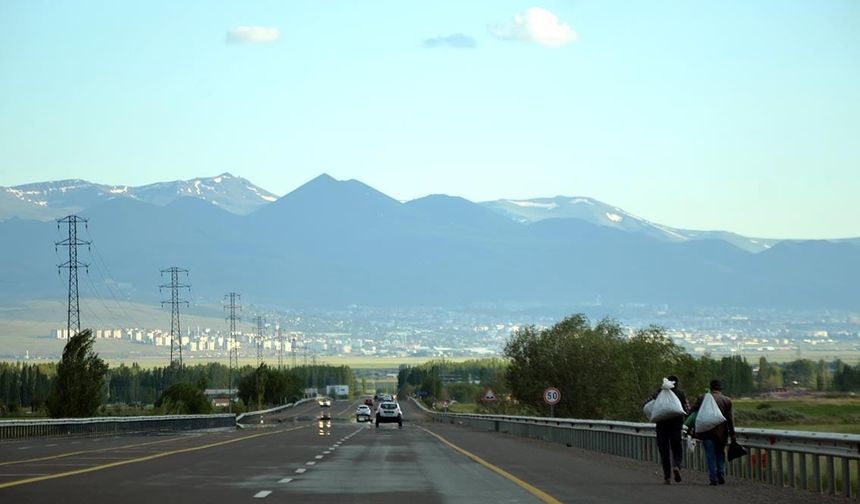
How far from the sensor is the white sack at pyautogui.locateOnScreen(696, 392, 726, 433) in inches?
1181

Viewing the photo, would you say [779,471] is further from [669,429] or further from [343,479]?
[343,479]

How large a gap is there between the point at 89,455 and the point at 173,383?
11662 centimetres

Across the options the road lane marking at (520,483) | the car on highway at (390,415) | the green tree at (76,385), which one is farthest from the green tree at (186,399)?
the road lane marking at (520,483)

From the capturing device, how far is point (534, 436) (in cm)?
6812

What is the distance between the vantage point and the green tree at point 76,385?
97625mm

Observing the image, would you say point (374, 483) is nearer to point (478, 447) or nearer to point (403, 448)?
point (403, 448)

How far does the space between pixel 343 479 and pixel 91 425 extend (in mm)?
50712

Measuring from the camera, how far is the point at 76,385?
98062 millimetres

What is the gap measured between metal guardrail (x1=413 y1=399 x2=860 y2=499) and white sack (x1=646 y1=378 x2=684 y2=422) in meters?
1.79

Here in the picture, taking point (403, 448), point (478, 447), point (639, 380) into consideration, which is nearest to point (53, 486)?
point (403, 448)

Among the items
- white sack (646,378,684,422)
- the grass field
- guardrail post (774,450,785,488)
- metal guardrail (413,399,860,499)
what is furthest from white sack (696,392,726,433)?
the grass field

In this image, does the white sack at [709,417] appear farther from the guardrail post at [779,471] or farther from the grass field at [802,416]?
the grass field at [802,416]

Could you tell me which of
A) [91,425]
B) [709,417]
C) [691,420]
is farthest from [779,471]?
[91,425]

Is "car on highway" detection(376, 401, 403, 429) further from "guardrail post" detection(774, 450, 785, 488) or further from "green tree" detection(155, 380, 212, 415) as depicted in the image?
"guardrail post" detection(774, 450, 785, 488)
